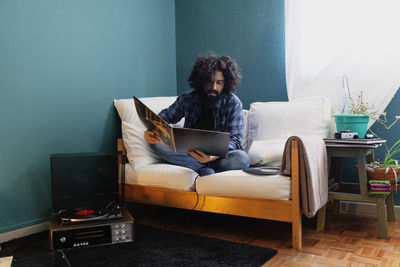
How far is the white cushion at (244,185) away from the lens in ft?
6.02

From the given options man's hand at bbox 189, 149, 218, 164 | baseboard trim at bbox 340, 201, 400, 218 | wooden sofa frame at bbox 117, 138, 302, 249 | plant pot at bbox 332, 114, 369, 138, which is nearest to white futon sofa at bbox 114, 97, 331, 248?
wooden sofa frame at bbox 117, 138, 302, 249

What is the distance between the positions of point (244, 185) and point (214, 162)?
321 millimetres

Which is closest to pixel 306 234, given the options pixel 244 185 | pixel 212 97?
pixel 244 185

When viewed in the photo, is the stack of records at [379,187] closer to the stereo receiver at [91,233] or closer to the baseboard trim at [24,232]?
the stereo receiver at [91,233]

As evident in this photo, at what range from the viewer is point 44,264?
1.41 meters

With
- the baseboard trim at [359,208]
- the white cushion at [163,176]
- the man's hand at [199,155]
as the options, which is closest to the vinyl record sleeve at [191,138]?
the man's hand at [199,155]

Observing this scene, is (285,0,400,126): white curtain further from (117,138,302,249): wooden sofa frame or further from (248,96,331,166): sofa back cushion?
(117,138,302,249): wooden sofa frame

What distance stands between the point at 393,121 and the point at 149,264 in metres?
1.89

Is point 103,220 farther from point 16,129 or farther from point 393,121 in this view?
point 393,121

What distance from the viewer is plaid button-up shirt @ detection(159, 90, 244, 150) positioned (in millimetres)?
2283

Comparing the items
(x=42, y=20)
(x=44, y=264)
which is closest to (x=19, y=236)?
(x=44, y=264)

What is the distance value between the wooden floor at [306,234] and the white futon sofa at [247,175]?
144mm

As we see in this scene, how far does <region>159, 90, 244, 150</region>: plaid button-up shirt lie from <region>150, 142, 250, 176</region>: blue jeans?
78 millimetres

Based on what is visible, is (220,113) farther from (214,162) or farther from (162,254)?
(162,254)
